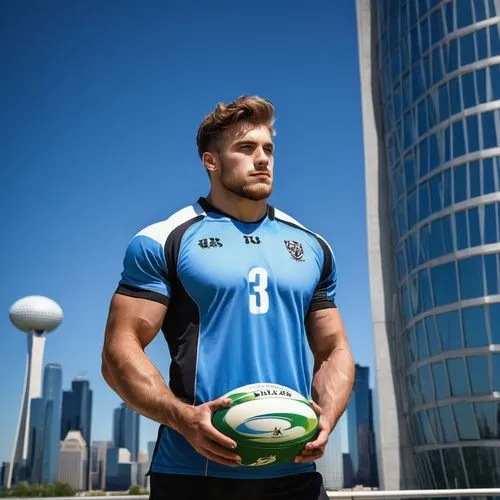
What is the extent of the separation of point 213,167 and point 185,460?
3.83ft

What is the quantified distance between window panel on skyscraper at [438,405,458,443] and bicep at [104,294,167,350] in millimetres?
38803

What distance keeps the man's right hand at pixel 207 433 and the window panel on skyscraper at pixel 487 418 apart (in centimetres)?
3728

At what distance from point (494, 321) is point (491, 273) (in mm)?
2641

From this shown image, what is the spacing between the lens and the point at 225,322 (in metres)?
2.48

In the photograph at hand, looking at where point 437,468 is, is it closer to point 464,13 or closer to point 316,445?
point 464,13

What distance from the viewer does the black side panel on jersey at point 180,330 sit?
245 cm

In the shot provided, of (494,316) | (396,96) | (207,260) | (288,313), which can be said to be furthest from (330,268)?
(396,96)

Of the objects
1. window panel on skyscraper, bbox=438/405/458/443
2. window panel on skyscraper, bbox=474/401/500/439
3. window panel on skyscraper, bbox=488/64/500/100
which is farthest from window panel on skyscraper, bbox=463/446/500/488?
window panel on skyscraper, bbox=488/64/500/100

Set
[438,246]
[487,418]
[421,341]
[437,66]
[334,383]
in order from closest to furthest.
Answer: [334,383] < [487,418] < [438,246] < [421,341] < [437,66]

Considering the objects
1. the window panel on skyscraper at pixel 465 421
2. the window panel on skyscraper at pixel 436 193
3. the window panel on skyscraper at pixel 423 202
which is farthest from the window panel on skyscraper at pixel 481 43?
the window panel on skyscraper at pixel 465 421

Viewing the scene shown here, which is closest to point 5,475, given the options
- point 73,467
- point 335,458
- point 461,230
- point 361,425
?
point 73,467

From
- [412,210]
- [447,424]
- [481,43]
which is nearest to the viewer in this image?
[447,424]

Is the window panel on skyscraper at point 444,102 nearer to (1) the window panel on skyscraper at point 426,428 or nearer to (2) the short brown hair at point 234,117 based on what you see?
(1) the window panel on skyscraper at point 426,428

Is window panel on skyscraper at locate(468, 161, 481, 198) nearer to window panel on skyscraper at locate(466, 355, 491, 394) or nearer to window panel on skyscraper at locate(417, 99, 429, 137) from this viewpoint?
window panel on skyscraper at locate(417, 99, 429, 137)
